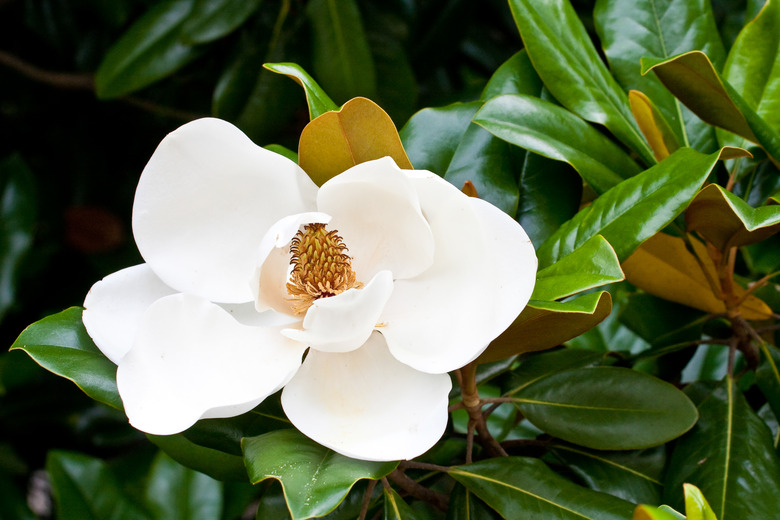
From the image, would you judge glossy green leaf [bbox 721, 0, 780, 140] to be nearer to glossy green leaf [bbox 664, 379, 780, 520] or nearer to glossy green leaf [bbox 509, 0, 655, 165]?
glossy green leaf [bbox 509, 0, 655, 165]

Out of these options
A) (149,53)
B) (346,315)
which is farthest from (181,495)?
(346,315)

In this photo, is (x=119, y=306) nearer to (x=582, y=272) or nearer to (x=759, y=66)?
(x=582, y=272)

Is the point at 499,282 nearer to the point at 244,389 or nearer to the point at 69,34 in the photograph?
the point at 244,389

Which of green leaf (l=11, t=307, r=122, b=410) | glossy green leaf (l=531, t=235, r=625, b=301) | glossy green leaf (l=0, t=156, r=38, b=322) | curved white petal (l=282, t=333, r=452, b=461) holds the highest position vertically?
glossy green leaf (l=531, t=235, r=625, b=301)

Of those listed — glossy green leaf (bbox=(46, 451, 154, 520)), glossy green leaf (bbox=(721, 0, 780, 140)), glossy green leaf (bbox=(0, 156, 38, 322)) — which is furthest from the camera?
glossy green leaf (bbox=(0, 156, 38, 322))

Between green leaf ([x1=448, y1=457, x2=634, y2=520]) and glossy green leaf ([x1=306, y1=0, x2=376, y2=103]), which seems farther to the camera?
glossy green leaf ([x1=306, y1=0, x2=376, y2=103])

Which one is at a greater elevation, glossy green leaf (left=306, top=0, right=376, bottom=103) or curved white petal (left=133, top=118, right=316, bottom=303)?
curved white petal (left=133, top=118, right=316, bottom=303)

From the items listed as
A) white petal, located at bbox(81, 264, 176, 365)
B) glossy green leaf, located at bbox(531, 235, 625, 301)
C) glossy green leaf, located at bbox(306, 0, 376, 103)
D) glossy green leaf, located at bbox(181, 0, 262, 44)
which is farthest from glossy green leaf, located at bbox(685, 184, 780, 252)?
glossy green leaf, located at bbox(181, 0, 262, 44)
